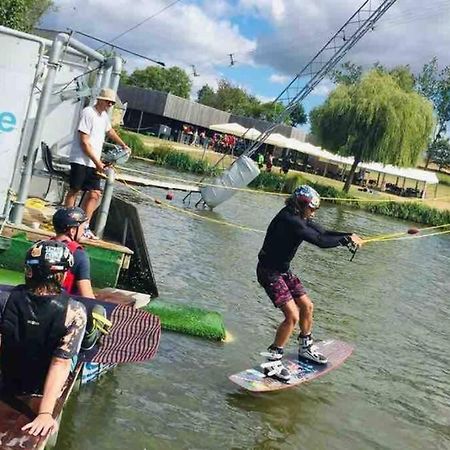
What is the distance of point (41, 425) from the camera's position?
431 centimetres

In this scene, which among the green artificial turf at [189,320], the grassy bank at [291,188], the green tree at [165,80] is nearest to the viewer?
the green artificial turf at [189,320]

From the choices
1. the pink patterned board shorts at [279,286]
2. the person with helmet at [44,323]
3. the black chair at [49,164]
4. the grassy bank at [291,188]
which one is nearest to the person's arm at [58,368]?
the person with helmet at [44,323]

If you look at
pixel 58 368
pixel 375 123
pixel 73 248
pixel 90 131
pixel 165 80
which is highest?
pixel 165 80

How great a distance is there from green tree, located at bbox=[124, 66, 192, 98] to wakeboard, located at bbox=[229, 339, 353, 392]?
134m

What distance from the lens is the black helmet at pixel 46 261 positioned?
4238 millimetres

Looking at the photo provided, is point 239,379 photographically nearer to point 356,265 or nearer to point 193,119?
point 356,265

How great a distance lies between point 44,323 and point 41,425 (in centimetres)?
59

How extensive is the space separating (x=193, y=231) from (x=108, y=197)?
9.74m

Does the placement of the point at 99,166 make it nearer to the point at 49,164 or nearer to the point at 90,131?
the point at 90,131

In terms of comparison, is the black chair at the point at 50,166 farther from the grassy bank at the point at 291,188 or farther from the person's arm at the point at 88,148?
the grassy bank at the point at 291,188

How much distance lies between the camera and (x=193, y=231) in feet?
64.8

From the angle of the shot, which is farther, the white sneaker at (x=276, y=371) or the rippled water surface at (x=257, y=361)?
the white sneaker at (x=276, y=371)

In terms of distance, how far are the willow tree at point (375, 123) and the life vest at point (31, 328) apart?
46844 millimetres

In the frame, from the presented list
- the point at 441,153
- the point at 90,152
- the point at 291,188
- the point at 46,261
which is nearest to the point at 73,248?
the point at 46,261
